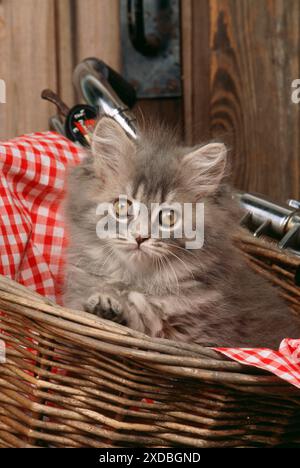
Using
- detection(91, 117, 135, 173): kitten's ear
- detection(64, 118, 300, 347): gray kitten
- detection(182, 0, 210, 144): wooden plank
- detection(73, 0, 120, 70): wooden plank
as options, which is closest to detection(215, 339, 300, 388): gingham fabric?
detection(64, 118, 300, 347): gray kitten

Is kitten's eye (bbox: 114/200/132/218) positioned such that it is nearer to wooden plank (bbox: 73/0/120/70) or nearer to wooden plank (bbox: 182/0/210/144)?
wooden plank (bbox: 182/0/210/144)

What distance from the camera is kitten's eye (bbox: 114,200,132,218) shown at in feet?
4.18

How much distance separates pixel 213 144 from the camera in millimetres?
1323

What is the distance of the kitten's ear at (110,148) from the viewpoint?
1.37m

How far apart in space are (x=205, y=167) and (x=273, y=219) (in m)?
0.51

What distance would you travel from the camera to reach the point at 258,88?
2330 millimetres

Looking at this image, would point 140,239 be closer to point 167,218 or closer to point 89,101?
point 167,218

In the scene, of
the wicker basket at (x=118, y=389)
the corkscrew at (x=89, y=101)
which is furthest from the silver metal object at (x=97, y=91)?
the wicker basket at (x=118, y=389)

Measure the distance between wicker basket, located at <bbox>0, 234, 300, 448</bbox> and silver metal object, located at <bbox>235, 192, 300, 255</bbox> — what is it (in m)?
0.66

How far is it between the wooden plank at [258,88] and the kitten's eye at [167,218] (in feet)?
3.56

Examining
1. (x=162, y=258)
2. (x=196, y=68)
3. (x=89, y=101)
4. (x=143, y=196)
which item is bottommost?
(x=162, y=258)

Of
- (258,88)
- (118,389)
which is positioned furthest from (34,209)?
(258,88)

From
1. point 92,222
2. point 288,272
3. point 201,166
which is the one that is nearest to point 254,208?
point 288,272

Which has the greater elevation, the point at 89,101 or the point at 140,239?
the point at 89,101
